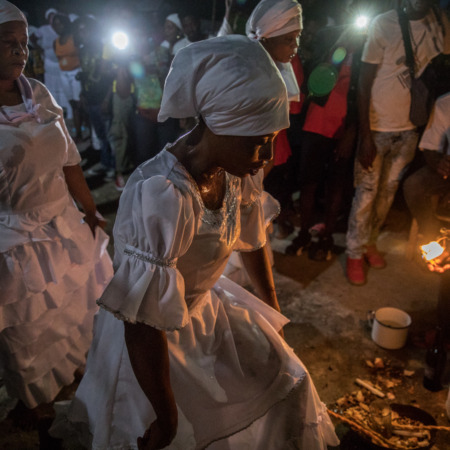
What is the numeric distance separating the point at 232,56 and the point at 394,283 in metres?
3.79

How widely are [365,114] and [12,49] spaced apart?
126 inches

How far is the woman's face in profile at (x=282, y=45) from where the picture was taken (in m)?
3.27

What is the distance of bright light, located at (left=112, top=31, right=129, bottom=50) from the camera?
6.49 meters

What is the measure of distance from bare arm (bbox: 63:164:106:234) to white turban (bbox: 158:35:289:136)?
1652mm

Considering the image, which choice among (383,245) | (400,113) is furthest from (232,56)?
(383,245)

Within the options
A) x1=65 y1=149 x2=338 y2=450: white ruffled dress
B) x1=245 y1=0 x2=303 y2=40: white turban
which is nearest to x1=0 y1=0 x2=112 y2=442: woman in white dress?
x1=65 y1=149 x2=338 y2=450: white ruffled dress

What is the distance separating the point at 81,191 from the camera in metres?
2.91

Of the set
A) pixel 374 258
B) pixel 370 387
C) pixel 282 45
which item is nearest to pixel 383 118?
pixel 282 45

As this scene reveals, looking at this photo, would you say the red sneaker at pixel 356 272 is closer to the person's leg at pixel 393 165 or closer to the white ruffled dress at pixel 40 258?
the person's leg at pixel 393 165

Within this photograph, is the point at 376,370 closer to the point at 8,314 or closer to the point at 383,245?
the point at 383,245

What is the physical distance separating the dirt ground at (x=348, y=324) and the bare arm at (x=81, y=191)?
56.3 inches

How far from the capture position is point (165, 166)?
1474 millimetres

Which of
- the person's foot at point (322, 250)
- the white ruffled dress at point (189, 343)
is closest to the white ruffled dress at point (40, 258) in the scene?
the white ruffled dress at point (189, 343)

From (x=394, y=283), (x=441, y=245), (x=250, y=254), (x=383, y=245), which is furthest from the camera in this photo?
(x=383, y=245)
